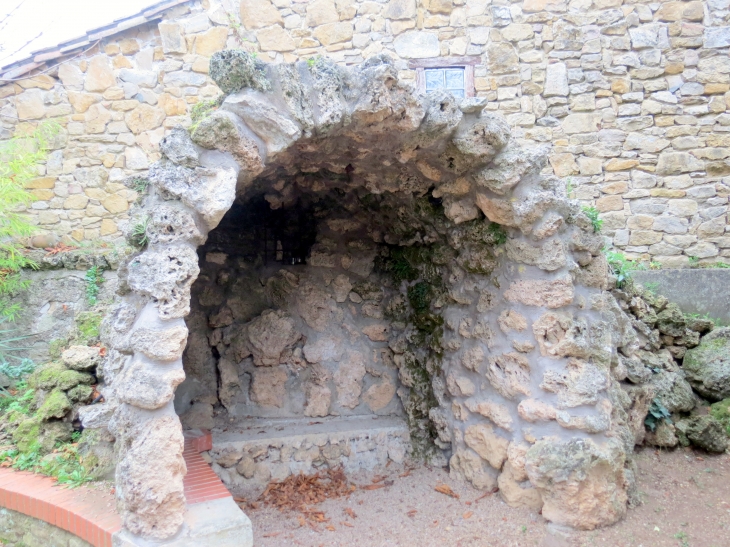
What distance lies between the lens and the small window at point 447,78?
6543mm

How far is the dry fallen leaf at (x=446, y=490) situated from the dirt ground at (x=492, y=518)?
29 mm

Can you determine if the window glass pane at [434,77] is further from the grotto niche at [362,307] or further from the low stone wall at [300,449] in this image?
the low stone wall at [300,449]

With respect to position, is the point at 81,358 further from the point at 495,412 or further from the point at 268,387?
the point at 495,412

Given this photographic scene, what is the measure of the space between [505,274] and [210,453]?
257 cm

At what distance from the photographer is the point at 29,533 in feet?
10.2

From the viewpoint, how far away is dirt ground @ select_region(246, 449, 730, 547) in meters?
3.07

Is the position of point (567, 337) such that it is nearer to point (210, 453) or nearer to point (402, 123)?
point (402, 123)

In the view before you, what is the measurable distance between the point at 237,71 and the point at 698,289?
16.2 feet

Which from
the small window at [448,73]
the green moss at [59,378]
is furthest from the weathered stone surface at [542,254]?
the small window at [448,73]

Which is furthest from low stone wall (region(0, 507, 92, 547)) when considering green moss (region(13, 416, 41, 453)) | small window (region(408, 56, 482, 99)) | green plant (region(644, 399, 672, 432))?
small window (region(408, 56, 482, 99))

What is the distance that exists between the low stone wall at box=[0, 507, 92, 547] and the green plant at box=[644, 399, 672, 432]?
158 inches

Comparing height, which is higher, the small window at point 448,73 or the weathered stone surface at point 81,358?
the small window at point 448,73

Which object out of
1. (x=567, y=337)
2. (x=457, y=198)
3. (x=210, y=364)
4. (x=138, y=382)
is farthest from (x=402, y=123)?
(x=210, y=364)

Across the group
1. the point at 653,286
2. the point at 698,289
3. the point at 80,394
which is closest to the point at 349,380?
the point at 80,394
